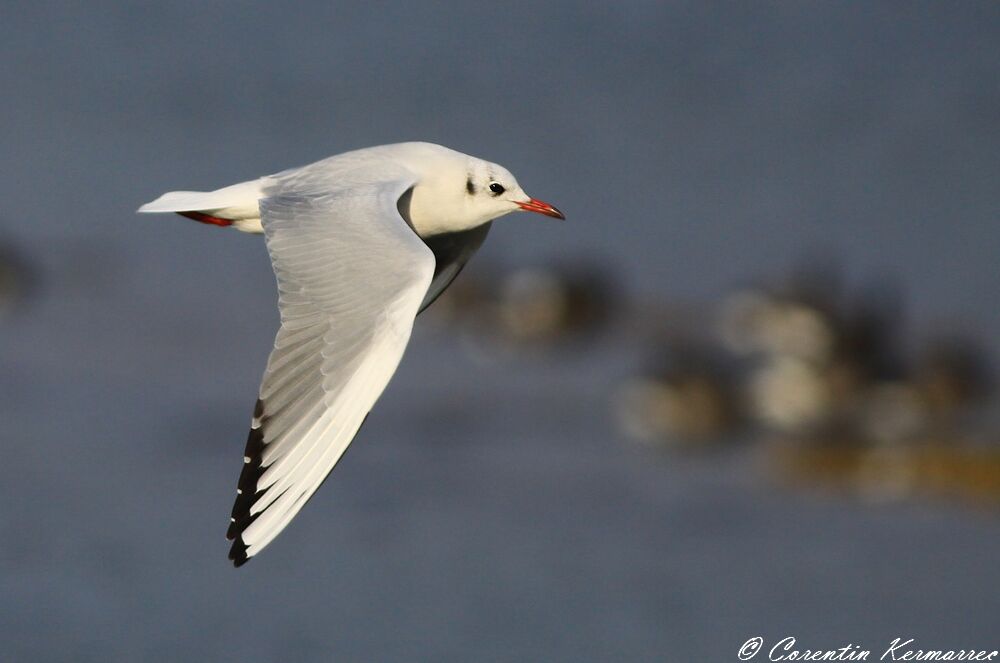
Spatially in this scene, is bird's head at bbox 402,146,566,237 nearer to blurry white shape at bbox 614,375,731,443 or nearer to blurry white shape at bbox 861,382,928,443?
blurry white shape at bbox 614,375,731,443

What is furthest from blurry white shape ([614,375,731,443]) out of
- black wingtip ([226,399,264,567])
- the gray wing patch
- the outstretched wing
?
black wingtip ([226,399,264,567])

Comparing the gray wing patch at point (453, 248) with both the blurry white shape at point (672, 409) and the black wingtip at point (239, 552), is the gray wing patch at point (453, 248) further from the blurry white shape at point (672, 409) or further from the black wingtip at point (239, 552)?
the blurry white shape at point (672, 409)

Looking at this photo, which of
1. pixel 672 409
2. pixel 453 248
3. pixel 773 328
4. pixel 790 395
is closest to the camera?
pixel 453 248

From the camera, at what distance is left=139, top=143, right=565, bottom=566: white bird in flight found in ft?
21.9

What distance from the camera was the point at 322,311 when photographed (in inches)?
274

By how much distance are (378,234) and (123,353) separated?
6.94m

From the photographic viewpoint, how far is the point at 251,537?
669 centimetres

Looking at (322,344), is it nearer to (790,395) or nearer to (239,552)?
(239,552)

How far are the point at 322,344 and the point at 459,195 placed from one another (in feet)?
4.37

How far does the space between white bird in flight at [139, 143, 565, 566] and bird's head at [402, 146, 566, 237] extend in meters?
0.08

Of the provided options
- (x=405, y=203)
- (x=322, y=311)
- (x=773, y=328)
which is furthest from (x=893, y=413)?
(x=322, y=311)

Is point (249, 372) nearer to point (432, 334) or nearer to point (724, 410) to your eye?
point (432, 334)

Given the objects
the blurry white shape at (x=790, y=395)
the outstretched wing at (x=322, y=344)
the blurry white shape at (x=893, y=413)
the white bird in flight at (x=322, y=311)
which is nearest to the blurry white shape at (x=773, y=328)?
the blurry white shape at (x=790, y=395)

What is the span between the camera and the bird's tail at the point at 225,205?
25.5ft
